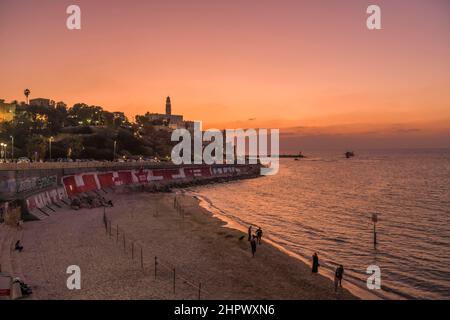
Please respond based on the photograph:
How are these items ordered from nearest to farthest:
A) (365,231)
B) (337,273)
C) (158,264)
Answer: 1. (337,273)
2. (158,264)
3. (365,231)

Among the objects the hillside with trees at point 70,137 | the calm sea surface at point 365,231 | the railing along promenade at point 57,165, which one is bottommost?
the calm sea surface at point 365,231

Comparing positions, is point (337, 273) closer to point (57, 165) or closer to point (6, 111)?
point (57, 165)

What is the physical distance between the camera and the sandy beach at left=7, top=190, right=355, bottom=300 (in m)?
21.2

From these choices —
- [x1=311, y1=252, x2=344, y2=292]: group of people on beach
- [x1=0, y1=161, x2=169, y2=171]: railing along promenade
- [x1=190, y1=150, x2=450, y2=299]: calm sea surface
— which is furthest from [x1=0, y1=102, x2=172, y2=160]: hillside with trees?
[x1=311, y1=252, x2=344, y2=292]: group of people on beach

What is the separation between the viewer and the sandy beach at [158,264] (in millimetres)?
21203

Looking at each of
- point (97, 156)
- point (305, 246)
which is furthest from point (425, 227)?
point (97, 156)

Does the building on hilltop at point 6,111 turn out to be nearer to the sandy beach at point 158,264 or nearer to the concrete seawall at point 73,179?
the concrete seawall at point 73,179

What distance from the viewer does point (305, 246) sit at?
114 ft

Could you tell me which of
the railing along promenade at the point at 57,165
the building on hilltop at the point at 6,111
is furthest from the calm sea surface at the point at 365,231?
the building on hilltop at the point at 6,111

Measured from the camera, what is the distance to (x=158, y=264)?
26.2 m

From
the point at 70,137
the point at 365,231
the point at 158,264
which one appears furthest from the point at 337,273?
the point at 70,137

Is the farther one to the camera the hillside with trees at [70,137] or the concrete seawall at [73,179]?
the hillside with trees at [70,137]

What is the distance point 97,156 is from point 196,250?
10067 cm
